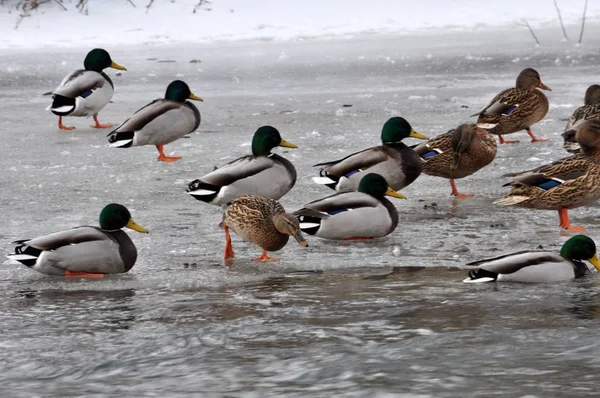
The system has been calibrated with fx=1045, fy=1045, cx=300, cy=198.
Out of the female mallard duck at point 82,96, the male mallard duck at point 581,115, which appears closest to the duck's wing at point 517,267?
the male mallard duck at point 581,115

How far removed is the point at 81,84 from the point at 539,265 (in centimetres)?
645

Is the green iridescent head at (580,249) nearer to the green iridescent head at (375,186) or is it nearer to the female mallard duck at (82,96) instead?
the green iridescent head at (375,186)

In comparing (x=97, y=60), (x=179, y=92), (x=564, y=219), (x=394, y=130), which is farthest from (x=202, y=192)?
(x=97, y=60)

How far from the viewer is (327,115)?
10781 mm

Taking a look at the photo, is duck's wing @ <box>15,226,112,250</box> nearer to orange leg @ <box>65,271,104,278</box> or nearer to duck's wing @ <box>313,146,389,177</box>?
orange leg @ <box>65,271,104,278</box>

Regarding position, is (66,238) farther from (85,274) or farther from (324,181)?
(324,181)

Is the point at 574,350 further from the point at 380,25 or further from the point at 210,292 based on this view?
the point at 380,25

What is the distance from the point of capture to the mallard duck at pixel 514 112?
928cm

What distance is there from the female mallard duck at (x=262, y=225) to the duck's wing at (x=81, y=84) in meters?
4.74

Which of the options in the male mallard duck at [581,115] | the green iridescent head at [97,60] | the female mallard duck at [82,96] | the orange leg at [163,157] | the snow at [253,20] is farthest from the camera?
the snow at [253,20]

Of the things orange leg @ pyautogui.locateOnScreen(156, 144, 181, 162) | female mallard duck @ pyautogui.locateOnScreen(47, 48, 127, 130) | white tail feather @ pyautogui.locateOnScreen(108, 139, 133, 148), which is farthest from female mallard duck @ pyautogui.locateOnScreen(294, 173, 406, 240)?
female mallard duck @ pyautogui.locateOnScreen(47, 48, 127, 130)

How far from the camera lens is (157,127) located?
29.9ft

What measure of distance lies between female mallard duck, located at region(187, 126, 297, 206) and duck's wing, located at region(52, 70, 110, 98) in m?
3.75

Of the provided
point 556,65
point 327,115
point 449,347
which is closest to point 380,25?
point 556,65
